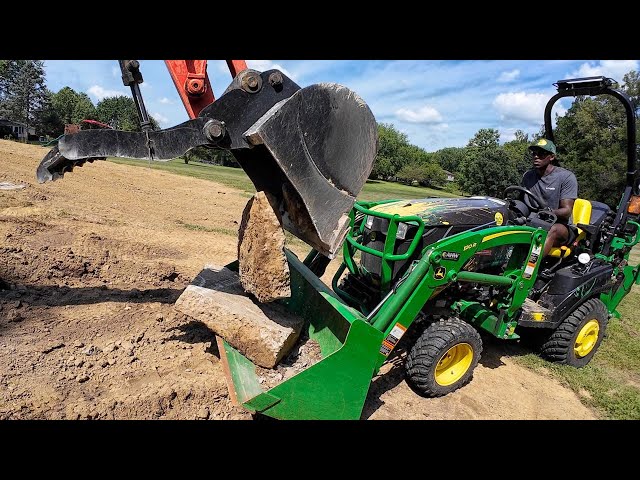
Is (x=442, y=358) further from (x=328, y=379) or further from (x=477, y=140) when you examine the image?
(x=477, y=140)

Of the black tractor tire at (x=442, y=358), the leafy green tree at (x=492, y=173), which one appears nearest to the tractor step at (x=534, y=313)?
the black tractor tire at (x=442, y=358)

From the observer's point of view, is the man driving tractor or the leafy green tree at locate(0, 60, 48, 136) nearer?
the man driving tractor

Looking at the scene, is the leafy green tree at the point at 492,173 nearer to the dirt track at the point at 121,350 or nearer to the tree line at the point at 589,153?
the tree line at the point at 589,153

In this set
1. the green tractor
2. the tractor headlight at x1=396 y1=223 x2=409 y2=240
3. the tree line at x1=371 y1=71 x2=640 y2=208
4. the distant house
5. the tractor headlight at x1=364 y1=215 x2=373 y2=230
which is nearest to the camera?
the green tractor

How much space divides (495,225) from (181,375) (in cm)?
301

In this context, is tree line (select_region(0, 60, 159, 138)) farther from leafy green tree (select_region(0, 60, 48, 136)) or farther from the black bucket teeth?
the black bucket teeth

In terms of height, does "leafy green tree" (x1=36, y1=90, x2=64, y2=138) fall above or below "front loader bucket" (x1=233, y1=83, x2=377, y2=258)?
above

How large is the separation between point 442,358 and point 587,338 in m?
2.18

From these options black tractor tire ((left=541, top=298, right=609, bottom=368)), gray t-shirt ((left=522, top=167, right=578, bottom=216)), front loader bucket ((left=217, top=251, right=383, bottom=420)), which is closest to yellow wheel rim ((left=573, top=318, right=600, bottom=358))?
black tractor tire ((left=541, top=298, right=609, bottom=368))

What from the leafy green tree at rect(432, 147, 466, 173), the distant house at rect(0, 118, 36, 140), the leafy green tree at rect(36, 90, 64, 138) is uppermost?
the leafy green tree at rect(432, 147, 466, 173)

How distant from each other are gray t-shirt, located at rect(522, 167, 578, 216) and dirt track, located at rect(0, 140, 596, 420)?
172cm

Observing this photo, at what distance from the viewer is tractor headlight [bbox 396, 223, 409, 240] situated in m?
3.73

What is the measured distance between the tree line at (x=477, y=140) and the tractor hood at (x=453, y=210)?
6.55 m

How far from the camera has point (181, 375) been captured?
358cm
